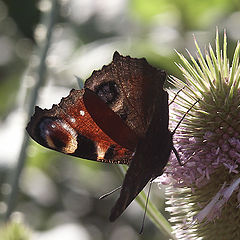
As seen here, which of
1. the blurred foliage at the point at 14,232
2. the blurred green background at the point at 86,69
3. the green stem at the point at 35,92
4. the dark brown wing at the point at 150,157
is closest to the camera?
the dark brown wing at the point at 150,157

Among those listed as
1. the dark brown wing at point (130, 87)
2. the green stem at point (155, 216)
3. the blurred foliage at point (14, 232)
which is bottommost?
the blurred foliage at point (14, 232)

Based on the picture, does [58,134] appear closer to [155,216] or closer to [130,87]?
[130,87]

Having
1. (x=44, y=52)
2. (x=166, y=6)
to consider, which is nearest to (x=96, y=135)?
(x=44, y=52)

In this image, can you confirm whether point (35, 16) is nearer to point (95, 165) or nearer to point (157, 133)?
point (95, 165)

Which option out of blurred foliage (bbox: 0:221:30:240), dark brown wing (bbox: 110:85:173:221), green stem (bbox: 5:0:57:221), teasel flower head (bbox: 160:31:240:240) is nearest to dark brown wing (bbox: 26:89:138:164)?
dark brown wing (bbox: 110:85:173:221)

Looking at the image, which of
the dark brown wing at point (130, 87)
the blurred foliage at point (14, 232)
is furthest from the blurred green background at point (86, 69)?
the dark brown wing at point (130, 87)

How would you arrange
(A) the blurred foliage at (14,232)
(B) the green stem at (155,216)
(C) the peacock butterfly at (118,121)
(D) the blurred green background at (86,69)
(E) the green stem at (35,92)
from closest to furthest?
(C) the peacock butterfly at (118,121) → (B) the green stem at (155,216) → (A) the blurred foliage at (14,232) → (E) the green stem at (35,92) → (D) the blurred green background at (86,69)

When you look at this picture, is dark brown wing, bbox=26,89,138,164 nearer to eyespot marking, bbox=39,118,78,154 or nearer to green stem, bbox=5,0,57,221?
eyespot marking, bbox=39,118,78,154

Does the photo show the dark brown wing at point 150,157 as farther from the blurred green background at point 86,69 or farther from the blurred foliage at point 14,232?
the blurred green background at point 86,69
